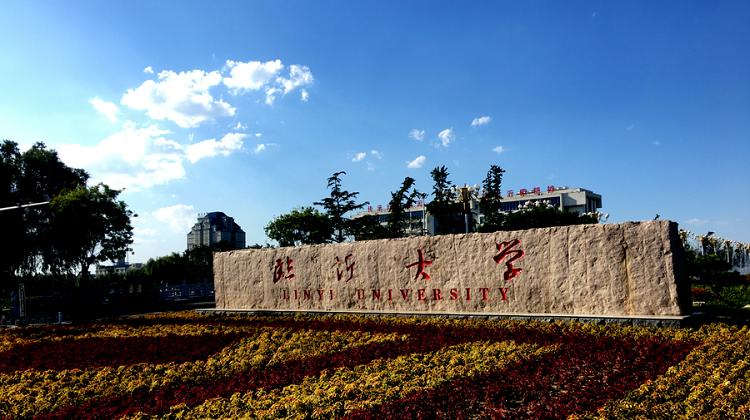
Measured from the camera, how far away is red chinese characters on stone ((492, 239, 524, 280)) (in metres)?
8.96

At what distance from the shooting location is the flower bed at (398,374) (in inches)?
158

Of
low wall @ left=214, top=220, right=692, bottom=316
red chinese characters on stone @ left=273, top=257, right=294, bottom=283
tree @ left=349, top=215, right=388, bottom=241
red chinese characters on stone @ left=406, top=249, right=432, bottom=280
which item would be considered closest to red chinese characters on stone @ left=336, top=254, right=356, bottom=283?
low wall @ left=214, top=220, right=692, bottom=316

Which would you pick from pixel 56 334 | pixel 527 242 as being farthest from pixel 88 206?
pixel 527 242

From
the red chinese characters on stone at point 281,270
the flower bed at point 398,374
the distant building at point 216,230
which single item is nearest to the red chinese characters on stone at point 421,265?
the flower bed at point 398,374

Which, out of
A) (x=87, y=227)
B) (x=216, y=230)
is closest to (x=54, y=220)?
(x=87, y=227)

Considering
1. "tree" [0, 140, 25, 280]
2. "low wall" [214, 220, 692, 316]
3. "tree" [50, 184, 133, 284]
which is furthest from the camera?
"tree" [50, 184, 133, 284]

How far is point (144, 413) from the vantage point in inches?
170

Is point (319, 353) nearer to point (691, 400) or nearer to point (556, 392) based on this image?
point (556, 392)

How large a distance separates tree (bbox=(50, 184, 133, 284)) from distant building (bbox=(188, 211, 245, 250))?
71283 millimetres

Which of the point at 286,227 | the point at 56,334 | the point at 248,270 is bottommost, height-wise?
the point at 56,334

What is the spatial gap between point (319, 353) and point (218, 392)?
2.07 meters

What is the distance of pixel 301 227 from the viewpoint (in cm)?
3878

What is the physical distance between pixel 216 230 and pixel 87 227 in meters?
75.7

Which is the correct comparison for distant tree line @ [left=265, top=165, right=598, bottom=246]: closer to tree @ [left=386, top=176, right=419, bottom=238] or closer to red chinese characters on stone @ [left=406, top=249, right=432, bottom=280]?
tree @ [left=386, top=176, right=419, bottom=238]
